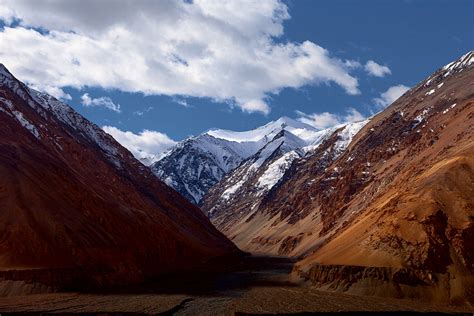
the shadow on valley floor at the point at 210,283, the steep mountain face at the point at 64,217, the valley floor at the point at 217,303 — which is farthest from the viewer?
the steep mountain face at the point at 64,217

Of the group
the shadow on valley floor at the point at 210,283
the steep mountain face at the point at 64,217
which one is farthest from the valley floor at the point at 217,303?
the steep mountain face at the point at 64,217

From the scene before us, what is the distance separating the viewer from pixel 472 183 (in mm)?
77688

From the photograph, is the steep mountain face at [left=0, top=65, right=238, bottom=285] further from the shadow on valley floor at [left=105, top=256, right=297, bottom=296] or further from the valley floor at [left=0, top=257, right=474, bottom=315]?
the valley floor at [left=0, top=257, right=474, bottom=315]

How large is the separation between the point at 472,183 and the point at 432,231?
40.6ft

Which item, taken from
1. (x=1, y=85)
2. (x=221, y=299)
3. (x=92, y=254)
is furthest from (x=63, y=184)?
(x=1, y=85)

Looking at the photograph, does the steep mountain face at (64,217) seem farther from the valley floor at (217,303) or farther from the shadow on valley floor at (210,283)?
the valley floor at (217,303)

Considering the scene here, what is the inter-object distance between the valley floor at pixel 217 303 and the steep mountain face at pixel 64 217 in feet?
28.4

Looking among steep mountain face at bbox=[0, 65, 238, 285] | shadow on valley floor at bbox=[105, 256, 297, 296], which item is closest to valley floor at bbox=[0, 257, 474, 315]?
shadow on valley floor at bbox=[105, 256, 297, 296]

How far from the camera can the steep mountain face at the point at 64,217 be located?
251 ft

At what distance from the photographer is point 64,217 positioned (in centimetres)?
8594

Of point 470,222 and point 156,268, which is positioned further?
point 156,268

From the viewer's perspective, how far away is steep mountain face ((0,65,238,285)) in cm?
7644

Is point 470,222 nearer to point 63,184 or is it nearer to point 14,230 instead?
point 14,230

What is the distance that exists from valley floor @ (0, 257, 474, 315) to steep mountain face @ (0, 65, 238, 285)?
865cm
